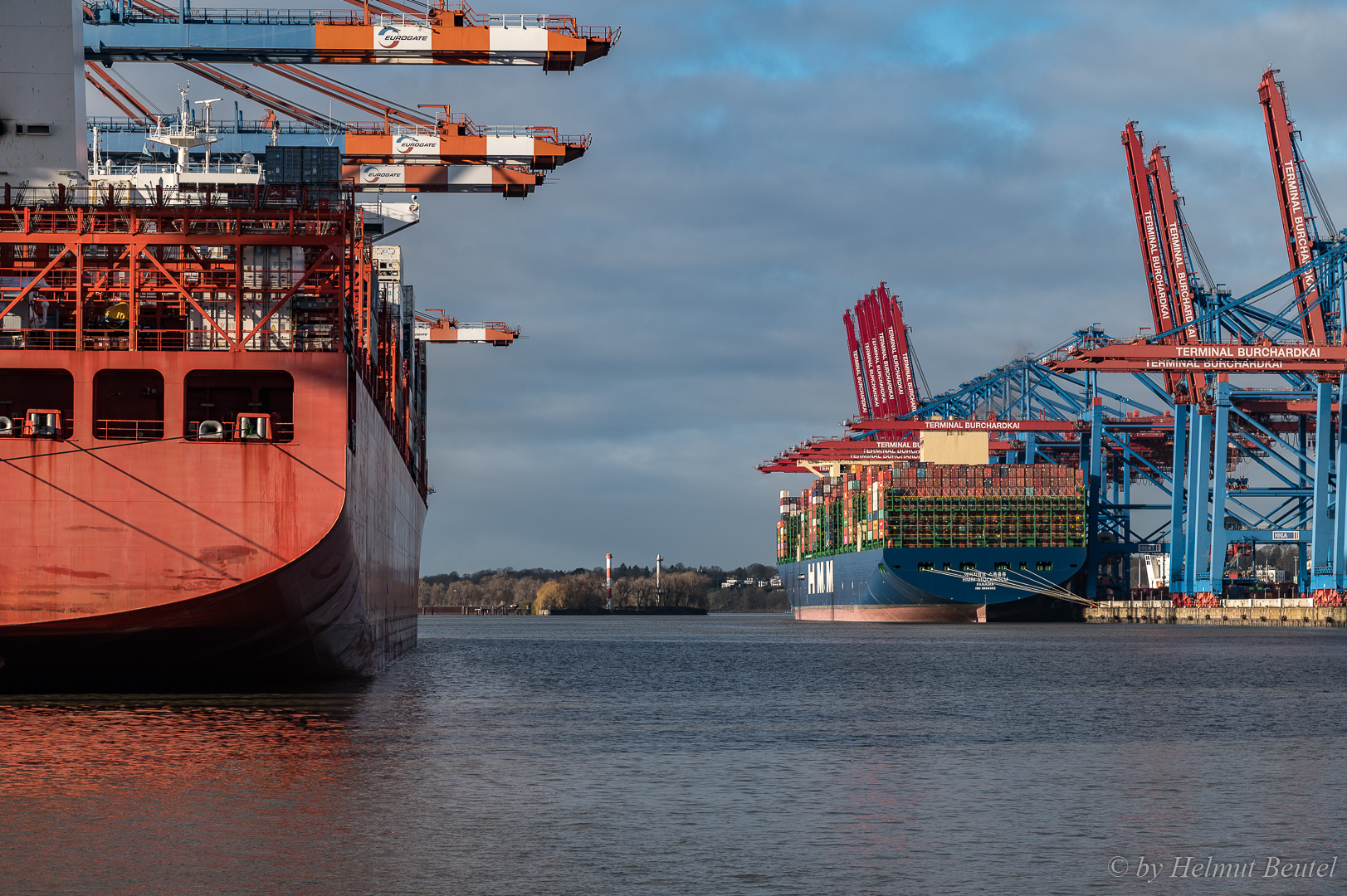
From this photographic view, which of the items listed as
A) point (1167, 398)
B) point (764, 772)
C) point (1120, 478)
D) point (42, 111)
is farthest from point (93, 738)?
point (1120, 478)

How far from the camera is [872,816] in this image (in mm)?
12688

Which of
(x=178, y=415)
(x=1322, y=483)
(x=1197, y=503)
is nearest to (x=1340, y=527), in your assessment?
(x=1322, y=483)

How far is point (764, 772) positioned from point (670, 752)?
206 cm

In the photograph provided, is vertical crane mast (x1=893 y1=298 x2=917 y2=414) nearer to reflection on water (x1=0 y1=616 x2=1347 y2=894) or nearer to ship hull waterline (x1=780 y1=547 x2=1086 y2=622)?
ship hull waterline (x1=780 y1=547 x2=1086 y2=622)

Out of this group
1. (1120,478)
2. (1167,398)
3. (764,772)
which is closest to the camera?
(764,772)

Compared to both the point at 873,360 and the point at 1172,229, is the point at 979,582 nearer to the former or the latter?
the point at 1172,229

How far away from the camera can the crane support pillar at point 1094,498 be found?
79.8 meters

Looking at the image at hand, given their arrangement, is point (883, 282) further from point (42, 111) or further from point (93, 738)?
point (93, 738)

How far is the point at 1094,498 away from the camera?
80250mm

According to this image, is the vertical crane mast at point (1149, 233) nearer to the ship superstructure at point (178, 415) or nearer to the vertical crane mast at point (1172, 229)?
the vertical crane mast at point (1172, 229)

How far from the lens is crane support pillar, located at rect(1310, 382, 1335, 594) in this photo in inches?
2482

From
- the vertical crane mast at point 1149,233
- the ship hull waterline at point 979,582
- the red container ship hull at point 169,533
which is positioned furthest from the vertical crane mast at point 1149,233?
the red container ship hull at point 169,533

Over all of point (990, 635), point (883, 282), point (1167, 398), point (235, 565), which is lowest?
point (990, 635)

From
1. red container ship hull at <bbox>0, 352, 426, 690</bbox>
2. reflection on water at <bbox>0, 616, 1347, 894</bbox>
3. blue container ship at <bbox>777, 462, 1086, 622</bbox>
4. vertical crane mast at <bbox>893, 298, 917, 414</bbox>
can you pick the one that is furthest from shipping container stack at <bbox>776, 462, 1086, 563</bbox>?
red container ship hull at <bbox>0, 352, 426, 690</bbox>
